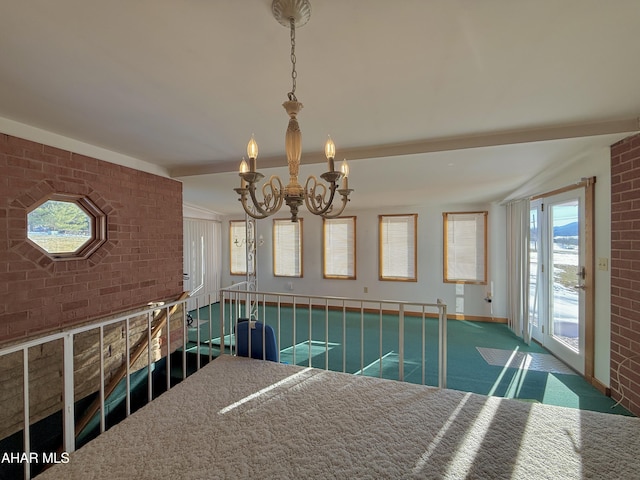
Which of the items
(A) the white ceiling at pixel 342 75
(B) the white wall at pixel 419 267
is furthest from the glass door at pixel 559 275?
(A) the white ceiling at pixel 342 75

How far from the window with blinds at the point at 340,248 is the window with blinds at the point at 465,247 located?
1824mm

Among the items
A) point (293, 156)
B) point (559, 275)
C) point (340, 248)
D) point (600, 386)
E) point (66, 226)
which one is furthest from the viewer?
point (340, 248)

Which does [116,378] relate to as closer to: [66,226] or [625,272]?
[66,226]

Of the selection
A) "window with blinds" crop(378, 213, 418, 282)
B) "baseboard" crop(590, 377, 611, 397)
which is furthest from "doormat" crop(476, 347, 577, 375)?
"window with blinds" crop(378, 213, 418, 282)

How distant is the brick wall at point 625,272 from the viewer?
2109 mm

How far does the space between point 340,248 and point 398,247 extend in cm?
121

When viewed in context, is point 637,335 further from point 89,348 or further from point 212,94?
point 89,348

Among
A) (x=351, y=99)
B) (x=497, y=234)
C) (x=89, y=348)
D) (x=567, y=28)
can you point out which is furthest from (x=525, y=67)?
(x=497, y=234)

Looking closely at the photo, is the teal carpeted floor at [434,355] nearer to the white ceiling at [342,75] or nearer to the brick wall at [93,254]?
the brick wall at [93,254]

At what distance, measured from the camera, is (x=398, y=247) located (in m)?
5.61

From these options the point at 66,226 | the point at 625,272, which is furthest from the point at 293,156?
the point at 625,272

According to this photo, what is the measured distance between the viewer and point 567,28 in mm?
1143

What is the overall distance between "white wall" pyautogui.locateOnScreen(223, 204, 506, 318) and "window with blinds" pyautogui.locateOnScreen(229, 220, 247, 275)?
8.6 inches

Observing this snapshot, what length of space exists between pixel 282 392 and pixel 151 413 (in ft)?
2.66
